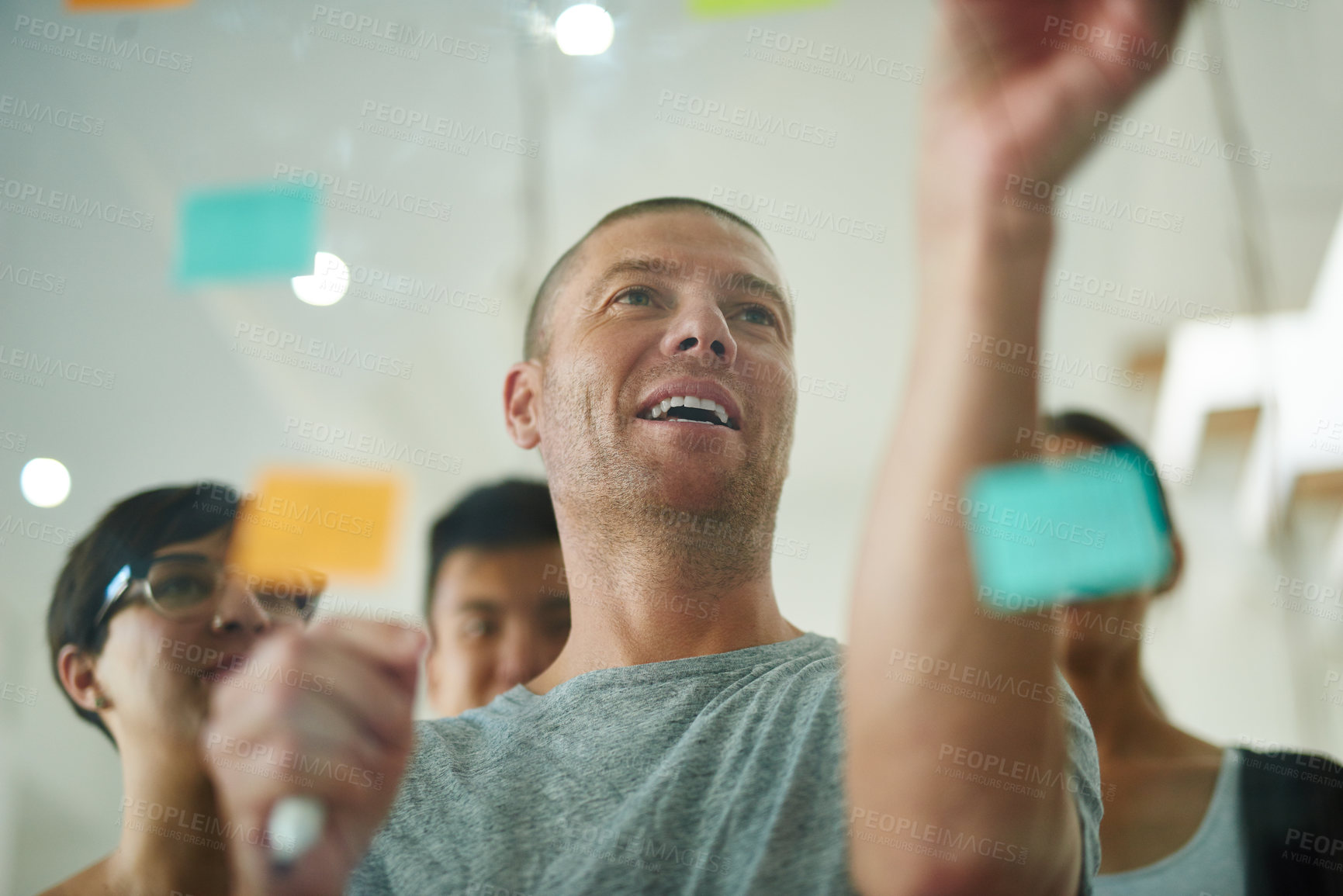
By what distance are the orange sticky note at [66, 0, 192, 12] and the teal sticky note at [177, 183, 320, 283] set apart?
0.34 metres

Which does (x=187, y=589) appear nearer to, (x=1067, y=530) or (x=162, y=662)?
(x=162, y=662)

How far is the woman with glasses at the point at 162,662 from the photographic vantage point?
90cm

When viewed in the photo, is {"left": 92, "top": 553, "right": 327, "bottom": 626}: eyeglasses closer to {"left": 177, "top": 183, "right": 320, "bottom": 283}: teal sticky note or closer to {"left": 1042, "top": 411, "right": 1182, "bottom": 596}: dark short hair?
{"left": 177, "top": 183, "right": 320, "bottom": 283}: teal sticky note

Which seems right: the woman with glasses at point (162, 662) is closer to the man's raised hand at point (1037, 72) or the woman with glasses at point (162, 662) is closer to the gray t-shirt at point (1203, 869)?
the man's raised hand at point (1037, 72)

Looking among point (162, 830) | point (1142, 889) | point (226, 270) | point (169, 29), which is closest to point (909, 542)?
point (1142, 889)

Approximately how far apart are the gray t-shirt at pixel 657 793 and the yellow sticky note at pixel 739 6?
0.93 m

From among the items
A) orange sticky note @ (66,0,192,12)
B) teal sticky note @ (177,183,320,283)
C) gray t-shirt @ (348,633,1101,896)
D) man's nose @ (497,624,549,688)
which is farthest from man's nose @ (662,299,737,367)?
orange sticky note @ (66,0,192,12)

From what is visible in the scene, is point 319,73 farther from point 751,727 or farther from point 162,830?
point 751,727

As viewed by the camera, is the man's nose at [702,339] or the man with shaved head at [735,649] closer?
the man with shaved head at [735,649]

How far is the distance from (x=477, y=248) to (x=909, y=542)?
0.94 m

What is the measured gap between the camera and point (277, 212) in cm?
129

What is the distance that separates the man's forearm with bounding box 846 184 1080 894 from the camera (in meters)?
0.54

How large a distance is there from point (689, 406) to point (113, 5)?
49.7 inches

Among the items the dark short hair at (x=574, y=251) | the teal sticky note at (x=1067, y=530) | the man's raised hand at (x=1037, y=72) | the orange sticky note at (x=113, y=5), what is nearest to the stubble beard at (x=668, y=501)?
the dark short hair at (x=574, y=251)
